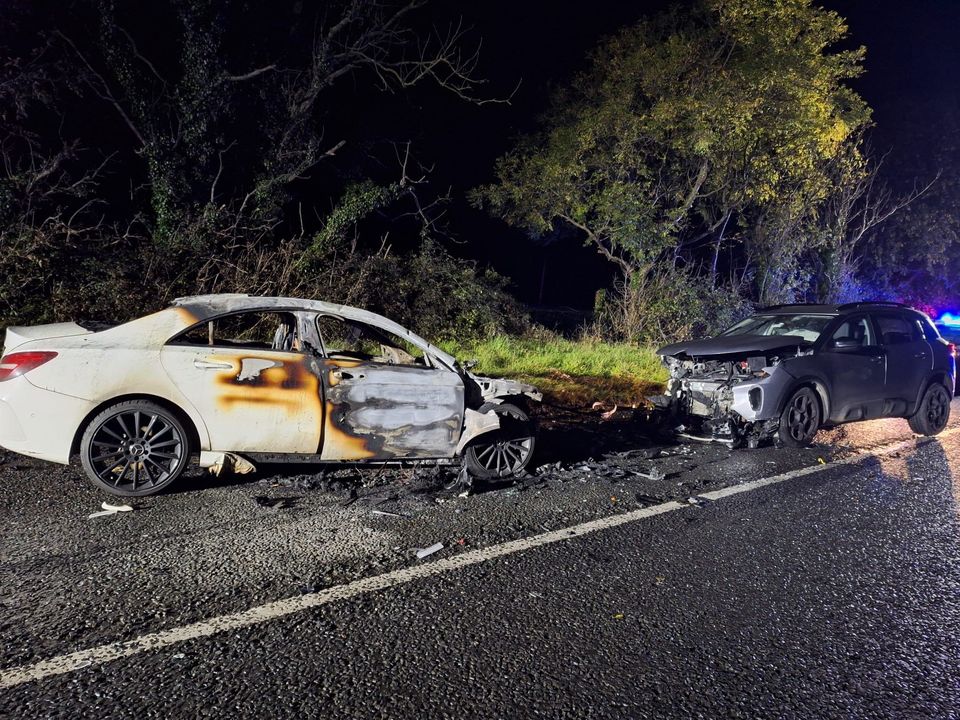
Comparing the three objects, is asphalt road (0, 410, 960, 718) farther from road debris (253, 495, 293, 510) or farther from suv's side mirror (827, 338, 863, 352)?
suv's side mirror (827, 338, 863, 352)

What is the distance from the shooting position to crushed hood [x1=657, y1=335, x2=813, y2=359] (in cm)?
756

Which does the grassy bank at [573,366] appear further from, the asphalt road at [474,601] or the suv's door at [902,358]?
the asphalt road at [474,601]

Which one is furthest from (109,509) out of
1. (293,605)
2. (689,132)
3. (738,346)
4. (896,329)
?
(689,132)

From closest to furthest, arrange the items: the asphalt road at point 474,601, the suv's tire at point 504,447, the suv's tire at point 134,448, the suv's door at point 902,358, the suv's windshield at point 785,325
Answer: the asphalt road at point 474,601 < the suv's tire at point 134,448 < the suv's tire at point 504,447 < the suv's windshield at point 785,325 < the suv's door at point 902,358

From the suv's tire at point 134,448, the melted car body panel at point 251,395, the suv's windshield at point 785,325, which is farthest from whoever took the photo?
the suv's windshield at point 785,325

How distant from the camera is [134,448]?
5059 millimetres

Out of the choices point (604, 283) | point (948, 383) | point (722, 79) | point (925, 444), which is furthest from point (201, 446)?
point (604, 283)

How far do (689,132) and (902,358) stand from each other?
30.0 ft

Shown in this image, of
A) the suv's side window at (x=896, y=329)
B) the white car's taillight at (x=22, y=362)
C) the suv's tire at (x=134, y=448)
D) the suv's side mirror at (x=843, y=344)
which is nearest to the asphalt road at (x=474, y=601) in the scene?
the suv's tire at (x=134, y=448)

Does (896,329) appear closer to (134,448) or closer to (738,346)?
(738,346)

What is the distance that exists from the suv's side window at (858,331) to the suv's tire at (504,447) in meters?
4.41

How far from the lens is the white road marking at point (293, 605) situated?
2891mm

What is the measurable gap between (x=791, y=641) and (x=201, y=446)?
4.10 metres

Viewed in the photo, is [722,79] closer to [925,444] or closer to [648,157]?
[648,157]
